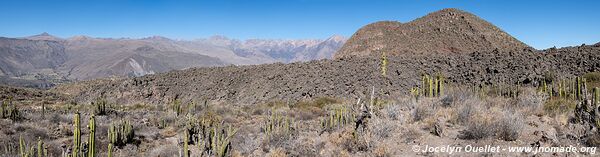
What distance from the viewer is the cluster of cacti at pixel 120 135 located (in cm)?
1165

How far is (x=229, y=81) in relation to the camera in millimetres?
35844

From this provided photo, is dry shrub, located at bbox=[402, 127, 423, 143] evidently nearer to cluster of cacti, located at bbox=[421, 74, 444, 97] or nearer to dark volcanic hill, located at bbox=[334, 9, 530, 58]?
cluster of cacti, located at bbox=[421, 74, 444, 97]

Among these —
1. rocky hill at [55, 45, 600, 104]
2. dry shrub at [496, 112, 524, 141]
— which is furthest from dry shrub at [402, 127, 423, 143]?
rocky hill at [55, 45, 600, 104]

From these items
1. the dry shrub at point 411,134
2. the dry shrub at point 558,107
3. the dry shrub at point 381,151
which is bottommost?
the dry shrub at point 381,151

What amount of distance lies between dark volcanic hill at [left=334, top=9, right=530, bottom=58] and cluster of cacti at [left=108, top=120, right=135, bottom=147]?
38.2m

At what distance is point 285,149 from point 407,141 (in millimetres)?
2579

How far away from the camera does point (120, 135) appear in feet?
40.5

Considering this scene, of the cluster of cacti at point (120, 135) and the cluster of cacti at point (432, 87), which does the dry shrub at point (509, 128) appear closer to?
the cluster of cacti at point (432, 87)

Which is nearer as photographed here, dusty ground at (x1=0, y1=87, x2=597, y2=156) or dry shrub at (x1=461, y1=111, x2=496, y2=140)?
dusty ground at (x1=0, y1=87, x2=597, y2=156)

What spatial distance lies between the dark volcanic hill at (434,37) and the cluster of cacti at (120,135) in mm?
38162

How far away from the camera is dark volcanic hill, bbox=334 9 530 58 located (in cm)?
4744

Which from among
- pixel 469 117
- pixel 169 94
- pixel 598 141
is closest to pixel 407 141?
pixel 469 117

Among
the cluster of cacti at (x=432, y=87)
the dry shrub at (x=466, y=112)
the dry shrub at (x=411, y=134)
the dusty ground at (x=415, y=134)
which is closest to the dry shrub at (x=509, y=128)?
the dusty ground at (x=415, y=134)

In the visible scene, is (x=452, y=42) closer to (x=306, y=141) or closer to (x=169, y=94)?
(x=169, y=94)
